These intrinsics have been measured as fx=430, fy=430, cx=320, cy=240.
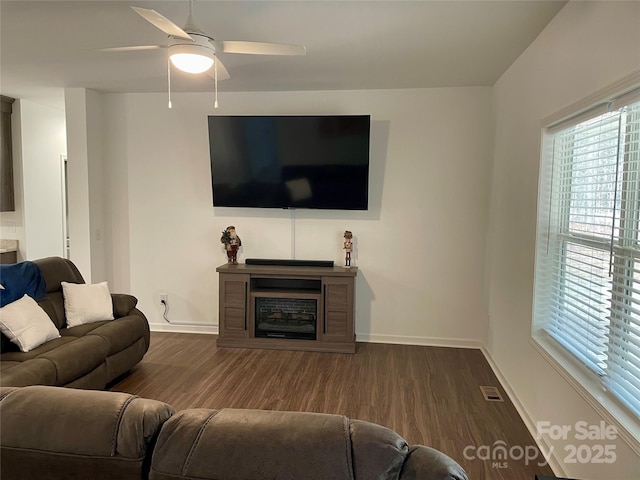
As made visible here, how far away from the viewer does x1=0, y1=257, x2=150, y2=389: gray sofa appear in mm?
2674

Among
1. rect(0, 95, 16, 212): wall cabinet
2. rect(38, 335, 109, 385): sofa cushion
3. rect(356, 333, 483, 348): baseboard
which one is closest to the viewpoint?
rect(38, 335, 109, 385): sofa cushion

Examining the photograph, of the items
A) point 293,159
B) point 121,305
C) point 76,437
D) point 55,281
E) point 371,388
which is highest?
point 293,159

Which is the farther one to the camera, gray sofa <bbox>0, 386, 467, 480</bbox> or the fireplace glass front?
the fireplace glass front

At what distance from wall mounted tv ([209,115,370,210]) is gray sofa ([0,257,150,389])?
164 centimetres

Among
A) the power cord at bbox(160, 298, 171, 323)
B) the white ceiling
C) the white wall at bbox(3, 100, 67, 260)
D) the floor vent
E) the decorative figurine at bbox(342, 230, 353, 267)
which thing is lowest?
the floor vent

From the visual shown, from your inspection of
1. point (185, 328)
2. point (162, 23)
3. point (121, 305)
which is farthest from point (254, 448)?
point (185, 328)

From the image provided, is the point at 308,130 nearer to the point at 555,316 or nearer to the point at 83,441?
the point at 555,316

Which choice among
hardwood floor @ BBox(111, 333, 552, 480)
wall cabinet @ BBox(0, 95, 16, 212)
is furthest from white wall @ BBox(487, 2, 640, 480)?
wall cabinet @ BBox(0, 95, 16, 212)

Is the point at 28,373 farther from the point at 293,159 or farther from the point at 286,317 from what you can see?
the point at 293,159

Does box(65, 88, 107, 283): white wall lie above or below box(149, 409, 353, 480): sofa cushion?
above

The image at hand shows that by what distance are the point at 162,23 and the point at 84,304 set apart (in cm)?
242

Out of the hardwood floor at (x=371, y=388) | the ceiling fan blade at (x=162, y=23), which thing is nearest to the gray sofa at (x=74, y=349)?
the hardwood floor at (x=371, y=388)

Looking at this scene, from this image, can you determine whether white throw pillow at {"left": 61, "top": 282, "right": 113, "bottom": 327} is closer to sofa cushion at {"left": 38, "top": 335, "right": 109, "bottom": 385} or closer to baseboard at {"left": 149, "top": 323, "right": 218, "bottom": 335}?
sofa cushion at {"left": 38, "top": 335, "right": 109, "bottom": 385}

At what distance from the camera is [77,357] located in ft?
9.53
